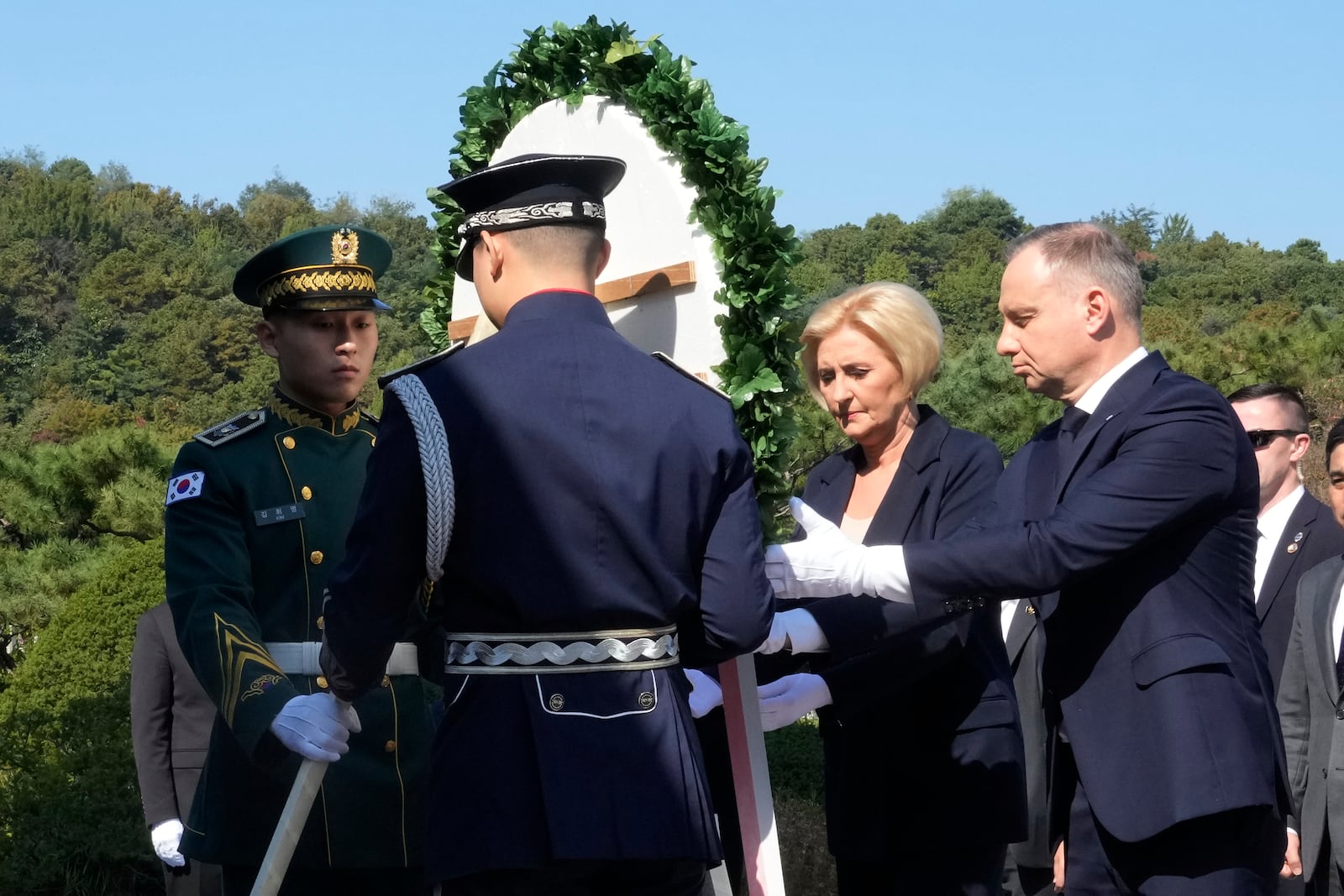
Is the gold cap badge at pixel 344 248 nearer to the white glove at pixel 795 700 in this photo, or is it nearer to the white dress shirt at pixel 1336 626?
the white glove at pixel 795 700

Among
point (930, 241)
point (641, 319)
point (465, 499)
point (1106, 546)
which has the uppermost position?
point (930, 241)

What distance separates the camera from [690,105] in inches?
128

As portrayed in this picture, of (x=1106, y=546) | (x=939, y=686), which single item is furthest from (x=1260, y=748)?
(x=939, y=686)

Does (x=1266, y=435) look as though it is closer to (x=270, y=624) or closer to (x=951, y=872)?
(x=951, y=872)

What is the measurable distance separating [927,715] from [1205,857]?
0.81 meters

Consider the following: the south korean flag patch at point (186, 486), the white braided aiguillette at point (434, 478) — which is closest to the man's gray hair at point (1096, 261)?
the white braided aiguillette at point (434, 478)

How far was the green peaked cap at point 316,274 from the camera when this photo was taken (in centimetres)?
341

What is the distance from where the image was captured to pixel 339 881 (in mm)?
3264

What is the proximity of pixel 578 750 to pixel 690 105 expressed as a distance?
153cm

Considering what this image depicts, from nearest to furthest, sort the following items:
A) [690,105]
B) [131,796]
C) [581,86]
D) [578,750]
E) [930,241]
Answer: [578,750], [690,105], [581,86], [131,796], [930,241]

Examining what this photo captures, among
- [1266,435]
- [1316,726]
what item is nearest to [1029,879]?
[1316,726]

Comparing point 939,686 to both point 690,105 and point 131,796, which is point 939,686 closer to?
point 690,105

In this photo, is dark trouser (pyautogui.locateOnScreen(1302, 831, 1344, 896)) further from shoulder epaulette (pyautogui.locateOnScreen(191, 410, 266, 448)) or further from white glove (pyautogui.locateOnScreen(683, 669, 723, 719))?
shoulder epaulette (pyautogui.locateOnScreen(191, 410, 266, 448))

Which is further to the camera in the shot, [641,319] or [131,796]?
[131,796]
